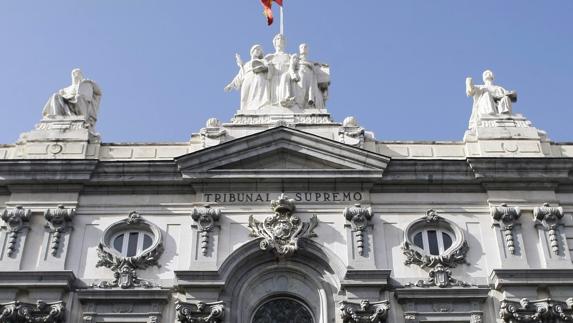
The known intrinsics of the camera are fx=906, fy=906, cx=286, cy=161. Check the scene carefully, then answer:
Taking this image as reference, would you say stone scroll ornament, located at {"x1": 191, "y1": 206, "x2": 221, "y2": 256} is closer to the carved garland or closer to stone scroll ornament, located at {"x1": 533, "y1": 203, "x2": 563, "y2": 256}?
the carved garland

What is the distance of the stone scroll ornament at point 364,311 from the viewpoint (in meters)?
21.4

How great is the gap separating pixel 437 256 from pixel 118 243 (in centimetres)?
818

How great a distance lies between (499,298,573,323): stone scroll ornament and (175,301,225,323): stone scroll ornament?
673 centimetres

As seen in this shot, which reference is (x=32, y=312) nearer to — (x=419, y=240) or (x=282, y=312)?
(x=282, y=312)

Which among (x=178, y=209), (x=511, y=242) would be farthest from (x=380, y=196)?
(x=178, y=209)

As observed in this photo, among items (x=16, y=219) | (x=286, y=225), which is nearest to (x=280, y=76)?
(x=286, y=225)

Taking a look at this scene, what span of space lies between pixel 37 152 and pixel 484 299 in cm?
1245

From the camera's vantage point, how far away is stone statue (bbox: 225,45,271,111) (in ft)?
87.8

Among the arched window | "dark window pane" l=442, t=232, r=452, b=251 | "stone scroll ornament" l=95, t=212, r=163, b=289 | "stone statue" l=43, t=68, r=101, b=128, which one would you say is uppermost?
"stone statue" l=43, t=68, r=101, b=128

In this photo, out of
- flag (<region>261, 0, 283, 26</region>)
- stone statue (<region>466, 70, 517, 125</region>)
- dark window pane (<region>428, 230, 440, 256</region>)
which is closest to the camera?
dark window pane (<region>428, 230, 440, 256</region>)

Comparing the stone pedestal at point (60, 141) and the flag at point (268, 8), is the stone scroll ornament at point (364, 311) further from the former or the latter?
the flag at point (268, 8)

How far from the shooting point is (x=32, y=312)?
21.6 meters

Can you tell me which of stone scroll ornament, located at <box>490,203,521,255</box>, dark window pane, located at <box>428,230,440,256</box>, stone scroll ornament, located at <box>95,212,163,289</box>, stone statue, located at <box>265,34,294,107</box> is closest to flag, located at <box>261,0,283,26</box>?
stone statue, located at <box>265,34,294,107</box>

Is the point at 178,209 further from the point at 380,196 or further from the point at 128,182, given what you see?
the point at 380,196
